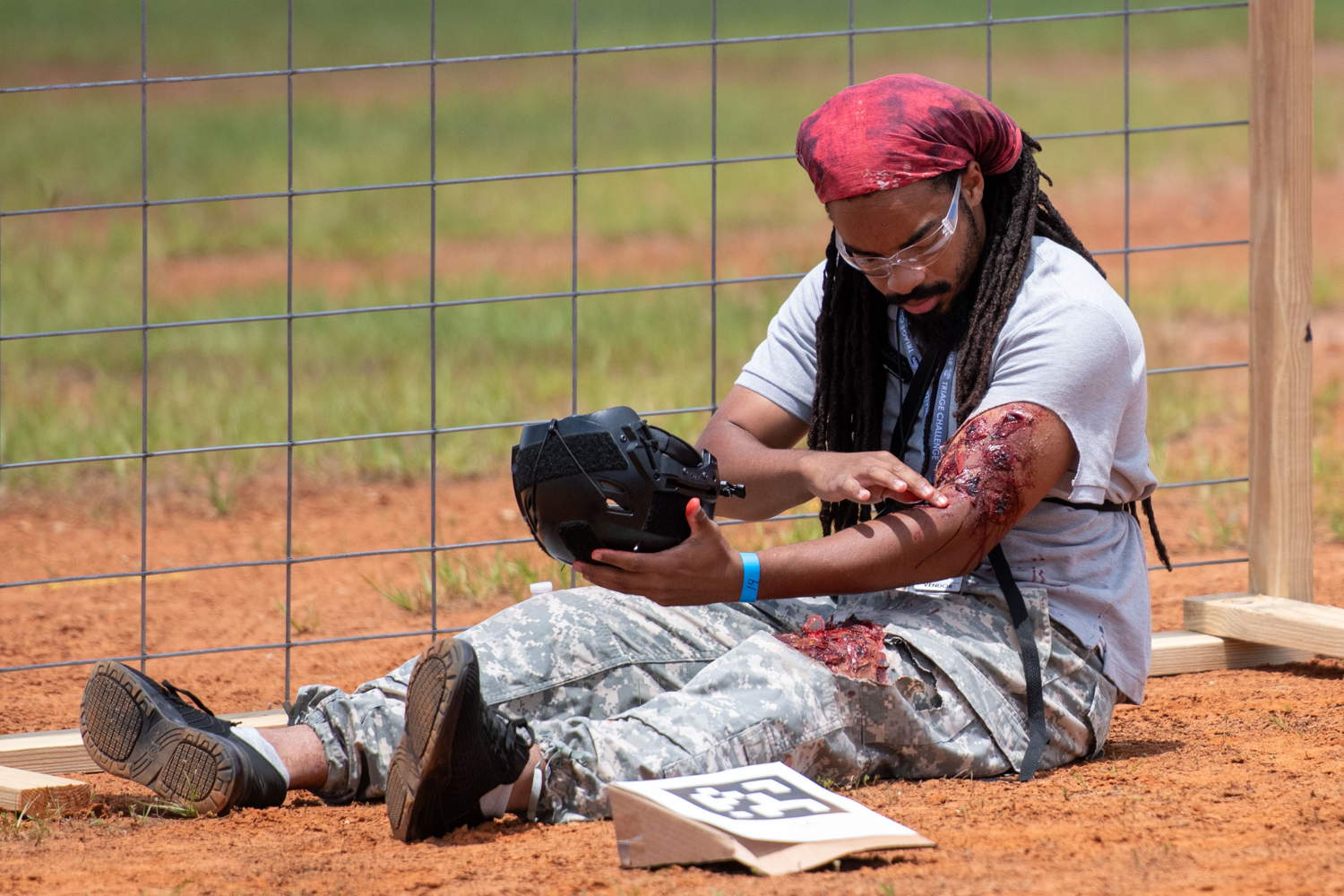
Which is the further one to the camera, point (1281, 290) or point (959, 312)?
point (1281, 290)

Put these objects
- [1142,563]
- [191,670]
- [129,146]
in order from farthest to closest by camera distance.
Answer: [129,146] → [191,670] → [1142,563]

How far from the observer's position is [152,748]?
3.05 metres

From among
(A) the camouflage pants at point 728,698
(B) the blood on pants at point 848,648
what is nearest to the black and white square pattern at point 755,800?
(A) the camouflage pants at point 728,698

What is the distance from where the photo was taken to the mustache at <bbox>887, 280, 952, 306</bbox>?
3117 mm

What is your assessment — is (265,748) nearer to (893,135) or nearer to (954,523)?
(954,523)

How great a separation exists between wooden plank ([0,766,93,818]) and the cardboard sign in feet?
3.75

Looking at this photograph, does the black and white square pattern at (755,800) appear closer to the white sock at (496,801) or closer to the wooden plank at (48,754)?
the white sock at (496,801)

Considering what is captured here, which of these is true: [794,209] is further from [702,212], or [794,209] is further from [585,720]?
[585,720]

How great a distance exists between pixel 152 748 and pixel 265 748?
19 cm

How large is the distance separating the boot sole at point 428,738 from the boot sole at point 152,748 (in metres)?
0.35

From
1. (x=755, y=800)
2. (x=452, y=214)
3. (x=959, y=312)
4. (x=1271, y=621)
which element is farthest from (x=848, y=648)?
(x=452, y=214)

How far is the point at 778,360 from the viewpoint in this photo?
3465 millimetres

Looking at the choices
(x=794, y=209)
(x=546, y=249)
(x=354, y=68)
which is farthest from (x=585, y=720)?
(x=794, y=209)

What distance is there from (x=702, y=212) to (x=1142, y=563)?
9.31 metres
